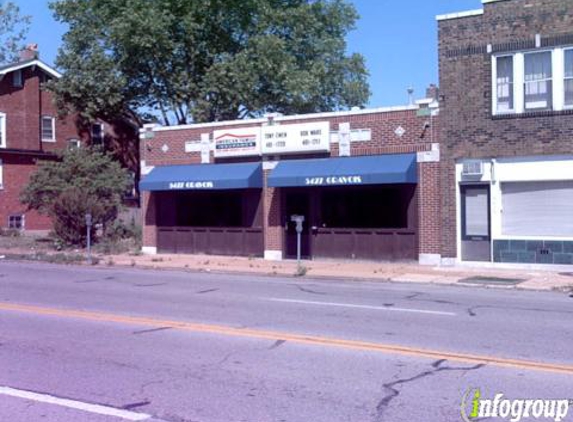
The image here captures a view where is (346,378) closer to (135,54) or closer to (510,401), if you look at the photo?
(510,401)

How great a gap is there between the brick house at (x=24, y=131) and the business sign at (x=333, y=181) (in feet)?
66.3

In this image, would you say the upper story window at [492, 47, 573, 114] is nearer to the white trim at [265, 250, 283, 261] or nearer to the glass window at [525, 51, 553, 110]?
the glass window at [525, 51, 553, 110]

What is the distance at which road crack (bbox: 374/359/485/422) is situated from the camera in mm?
6328

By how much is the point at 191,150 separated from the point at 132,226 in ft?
27.6

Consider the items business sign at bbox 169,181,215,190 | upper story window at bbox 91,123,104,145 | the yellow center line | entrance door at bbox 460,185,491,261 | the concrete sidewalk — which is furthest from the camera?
Answer: upper story window at bbox 91,123,104,145

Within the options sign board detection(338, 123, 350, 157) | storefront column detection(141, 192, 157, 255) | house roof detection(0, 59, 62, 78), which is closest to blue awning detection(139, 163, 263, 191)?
storefront column detection(141, 192, 157, 255)

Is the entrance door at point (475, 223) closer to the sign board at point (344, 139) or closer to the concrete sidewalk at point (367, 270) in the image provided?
the concrete sidewalk at point (367, 270)

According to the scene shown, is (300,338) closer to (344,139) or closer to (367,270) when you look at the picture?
(367,270)

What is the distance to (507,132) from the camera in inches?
790

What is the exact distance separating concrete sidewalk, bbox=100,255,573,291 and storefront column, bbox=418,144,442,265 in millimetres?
529

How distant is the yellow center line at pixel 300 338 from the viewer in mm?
8070

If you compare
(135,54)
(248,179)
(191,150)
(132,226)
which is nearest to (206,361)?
(248,179)

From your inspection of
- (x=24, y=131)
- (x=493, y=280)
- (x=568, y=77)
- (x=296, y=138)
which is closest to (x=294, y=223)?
(x=296, y=138)

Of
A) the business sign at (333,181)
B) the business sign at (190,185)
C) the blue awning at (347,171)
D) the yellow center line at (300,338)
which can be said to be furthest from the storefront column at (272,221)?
the yellow center line at (300,338)
